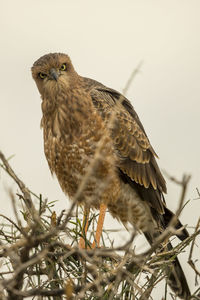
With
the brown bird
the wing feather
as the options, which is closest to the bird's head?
the brown bird

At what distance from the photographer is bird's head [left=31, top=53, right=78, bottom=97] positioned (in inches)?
221

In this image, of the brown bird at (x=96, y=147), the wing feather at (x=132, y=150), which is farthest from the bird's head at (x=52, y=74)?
the wing feather at (x=132, y=150)

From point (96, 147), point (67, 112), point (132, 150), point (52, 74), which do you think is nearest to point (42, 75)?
point (52, 74)

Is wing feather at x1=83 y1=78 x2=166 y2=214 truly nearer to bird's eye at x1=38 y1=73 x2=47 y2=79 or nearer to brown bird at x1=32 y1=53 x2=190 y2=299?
brown bird at x1=32 y1=53 x2=190 y2=299

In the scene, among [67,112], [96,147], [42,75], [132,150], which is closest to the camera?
[96,147]

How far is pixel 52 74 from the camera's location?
18.4 ft

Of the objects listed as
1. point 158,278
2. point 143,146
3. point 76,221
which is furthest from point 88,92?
point 158,278

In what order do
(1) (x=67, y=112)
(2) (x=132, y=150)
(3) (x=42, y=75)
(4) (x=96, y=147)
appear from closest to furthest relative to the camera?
1. (4) (x=96, y=147)
2. (1) (x=67, y=112)
3. (3) (x=42, y=75)
4. (2) (x=132, y=150)

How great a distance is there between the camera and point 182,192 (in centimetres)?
215

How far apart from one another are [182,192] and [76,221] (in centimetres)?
223

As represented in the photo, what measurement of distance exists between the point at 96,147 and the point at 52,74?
2.98 feet

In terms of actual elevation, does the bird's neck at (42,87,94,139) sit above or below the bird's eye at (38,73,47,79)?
below

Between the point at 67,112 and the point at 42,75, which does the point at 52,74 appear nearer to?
the point at 42,75

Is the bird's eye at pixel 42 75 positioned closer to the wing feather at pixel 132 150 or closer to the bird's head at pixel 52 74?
the bird's head at pixel 52 74
